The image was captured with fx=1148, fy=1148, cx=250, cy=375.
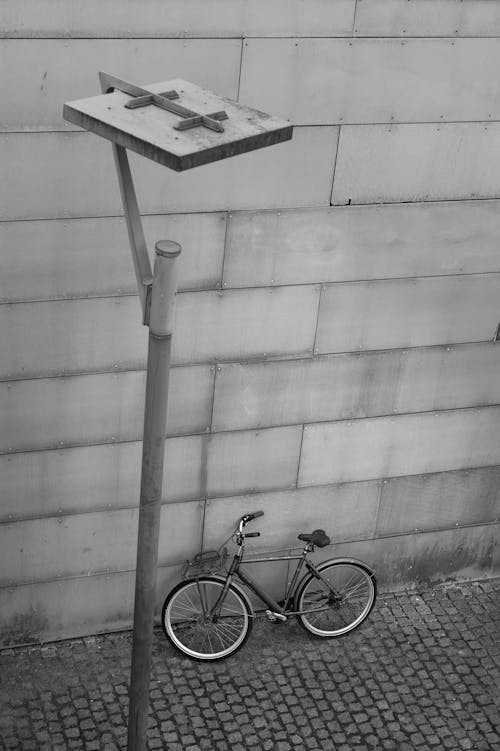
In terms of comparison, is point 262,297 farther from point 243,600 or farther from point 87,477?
point 243,600

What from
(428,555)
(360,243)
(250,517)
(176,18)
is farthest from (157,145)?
(428,555)

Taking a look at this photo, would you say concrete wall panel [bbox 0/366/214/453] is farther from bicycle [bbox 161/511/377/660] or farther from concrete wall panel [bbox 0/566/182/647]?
concrete wall panel [bbox 0/566/182/647]

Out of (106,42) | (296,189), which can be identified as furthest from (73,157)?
(296,189)

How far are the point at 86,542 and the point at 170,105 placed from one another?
4.81m

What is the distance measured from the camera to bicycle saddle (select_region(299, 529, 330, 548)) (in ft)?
33.5

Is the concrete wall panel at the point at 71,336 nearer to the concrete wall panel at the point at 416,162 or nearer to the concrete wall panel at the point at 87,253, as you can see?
the concrete wall panel at the point at 87,253

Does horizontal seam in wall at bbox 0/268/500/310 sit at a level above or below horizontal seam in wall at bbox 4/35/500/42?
below

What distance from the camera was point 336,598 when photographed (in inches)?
420

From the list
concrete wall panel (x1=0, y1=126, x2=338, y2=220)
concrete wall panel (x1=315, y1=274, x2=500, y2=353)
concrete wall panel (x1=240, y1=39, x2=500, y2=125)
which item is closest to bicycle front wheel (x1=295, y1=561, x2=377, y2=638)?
concrete wall panel (x1=315, y1=274, x2=500, y2=353)

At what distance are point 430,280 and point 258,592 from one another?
10.5 ft

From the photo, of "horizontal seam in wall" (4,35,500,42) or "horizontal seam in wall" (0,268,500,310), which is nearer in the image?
"horizontal seam in wall" (4,35,500,42)

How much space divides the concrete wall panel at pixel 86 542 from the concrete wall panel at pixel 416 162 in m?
3.20

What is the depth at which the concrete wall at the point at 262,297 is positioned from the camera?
834cm

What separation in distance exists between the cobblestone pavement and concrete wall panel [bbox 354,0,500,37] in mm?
5504
